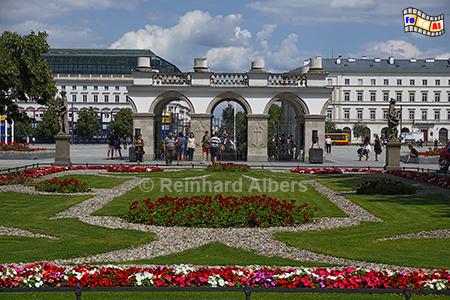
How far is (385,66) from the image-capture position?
5103 inches

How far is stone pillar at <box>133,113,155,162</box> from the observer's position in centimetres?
4162

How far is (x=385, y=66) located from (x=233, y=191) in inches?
4420

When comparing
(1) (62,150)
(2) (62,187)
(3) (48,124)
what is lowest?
(2) (62,187)

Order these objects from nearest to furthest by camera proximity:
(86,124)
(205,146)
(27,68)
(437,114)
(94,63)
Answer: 1. (27,68)
2. (205,146)
3. (86,124)
4. (437,114)
5. (94,63)

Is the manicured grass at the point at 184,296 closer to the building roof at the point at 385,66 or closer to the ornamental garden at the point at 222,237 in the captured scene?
the ornamental garden at the point at 222,237

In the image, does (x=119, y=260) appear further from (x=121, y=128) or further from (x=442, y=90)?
(x=442, y=90)

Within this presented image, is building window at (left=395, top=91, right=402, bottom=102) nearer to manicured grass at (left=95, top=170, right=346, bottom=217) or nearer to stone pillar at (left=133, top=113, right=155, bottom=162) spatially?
stone pillar at (left=133, top=113, right=155, bottom=162)

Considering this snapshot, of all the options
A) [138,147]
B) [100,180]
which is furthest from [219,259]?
[138,147]

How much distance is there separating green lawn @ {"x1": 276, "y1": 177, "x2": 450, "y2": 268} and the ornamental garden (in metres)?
0.02

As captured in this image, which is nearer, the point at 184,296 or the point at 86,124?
the point at 184,296

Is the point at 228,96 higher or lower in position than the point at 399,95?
lower

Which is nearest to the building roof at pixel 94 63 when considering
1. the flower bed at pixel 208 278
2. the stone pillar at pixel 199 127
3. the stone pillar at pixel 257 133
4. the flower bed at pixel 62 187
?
the stone pillar at pixel 199 127

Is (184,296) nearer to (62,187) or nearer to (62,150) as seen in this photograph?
(62,187)

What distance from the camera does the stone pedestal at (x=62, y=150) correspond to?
34.6 metres
